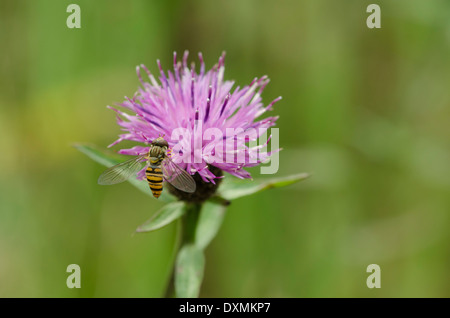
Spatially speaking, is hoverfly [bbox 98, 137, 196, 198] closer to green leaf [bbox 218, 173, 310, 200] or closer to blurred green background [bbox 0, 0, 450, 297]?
green leaf [bbox 218, 173, 310, 200]

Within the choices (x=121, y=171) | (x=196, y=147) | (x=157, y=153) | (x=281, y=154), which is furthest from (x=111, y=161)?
(x=281, y=154)

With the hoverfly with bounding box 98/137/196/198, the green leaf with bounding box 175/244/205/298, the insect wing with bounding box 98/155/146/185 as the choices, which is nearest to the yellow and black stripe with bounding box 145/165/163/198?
the hoverfly with bounding box 98/137/196/198

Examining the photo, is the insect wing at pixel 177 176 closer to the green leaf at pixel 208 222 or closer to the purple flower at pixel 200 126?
the purple flower at pixel 200 126

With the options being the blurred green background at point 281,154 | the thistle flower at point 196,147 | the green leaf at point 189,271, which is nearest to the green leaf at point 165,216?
the thistle flower at point 196,147

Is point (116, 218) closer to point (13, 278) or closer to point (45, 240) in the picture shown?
point (45, 240)

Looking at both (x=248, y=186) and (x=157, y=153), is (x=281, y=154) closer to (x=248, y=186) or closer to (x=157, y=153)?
(x=248, y=186)
